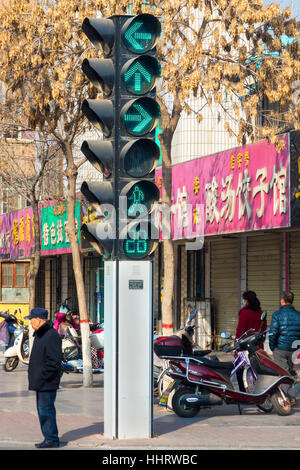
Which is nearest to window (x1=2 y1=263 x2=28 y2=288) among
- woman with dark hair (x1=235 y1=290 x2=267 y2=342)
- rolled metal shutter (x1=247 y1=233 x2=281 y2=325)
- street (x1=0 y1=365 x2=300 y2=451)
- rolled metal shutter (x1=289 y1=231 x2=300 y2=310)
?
rolled metal shutter (x1=247 y1=233 x2=281 y2=325)

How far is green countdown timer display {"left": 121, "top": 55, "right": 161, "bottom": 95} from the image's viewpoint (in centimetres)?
1052

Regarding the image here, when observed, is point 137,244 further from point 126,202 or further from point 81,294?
point 81,294

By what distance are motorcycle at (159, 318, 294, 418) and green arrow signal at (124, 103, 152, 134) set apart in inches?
143

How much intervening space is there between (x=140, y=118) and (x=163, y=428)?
3830 millimetres

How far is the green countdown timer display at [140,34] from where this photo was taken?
Result: 10.5 m

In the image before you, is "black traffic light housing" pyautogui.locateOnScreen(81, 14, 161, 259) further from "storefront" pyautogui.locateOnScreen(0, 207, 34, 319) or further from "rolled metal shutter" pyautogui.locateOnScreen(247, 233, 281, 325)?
"storefront" pyautogui.locateOnScreen(0, 207, 34, 319)

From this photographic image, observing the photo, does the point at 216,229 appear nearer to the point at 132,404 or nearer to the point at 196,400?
the point at 196,400

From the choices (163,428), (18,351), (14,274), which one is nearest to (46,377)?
(163,428)

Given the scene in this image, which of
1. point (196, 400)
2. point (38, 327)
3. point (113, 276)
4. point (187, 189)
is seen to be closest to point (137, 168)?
point (113, 276)

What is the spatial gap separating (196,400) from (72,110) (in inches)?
260

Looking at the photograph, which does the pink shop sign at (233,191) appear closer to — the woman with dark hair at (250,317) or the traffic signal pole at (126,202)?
the woman with dark hair at (250,317)

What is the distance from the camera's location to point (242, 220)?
18.5 metres

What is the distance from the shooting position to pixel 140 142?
10422 mm

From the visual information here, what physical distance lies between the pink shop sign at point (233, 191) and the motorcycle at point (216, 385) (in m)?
4.39
